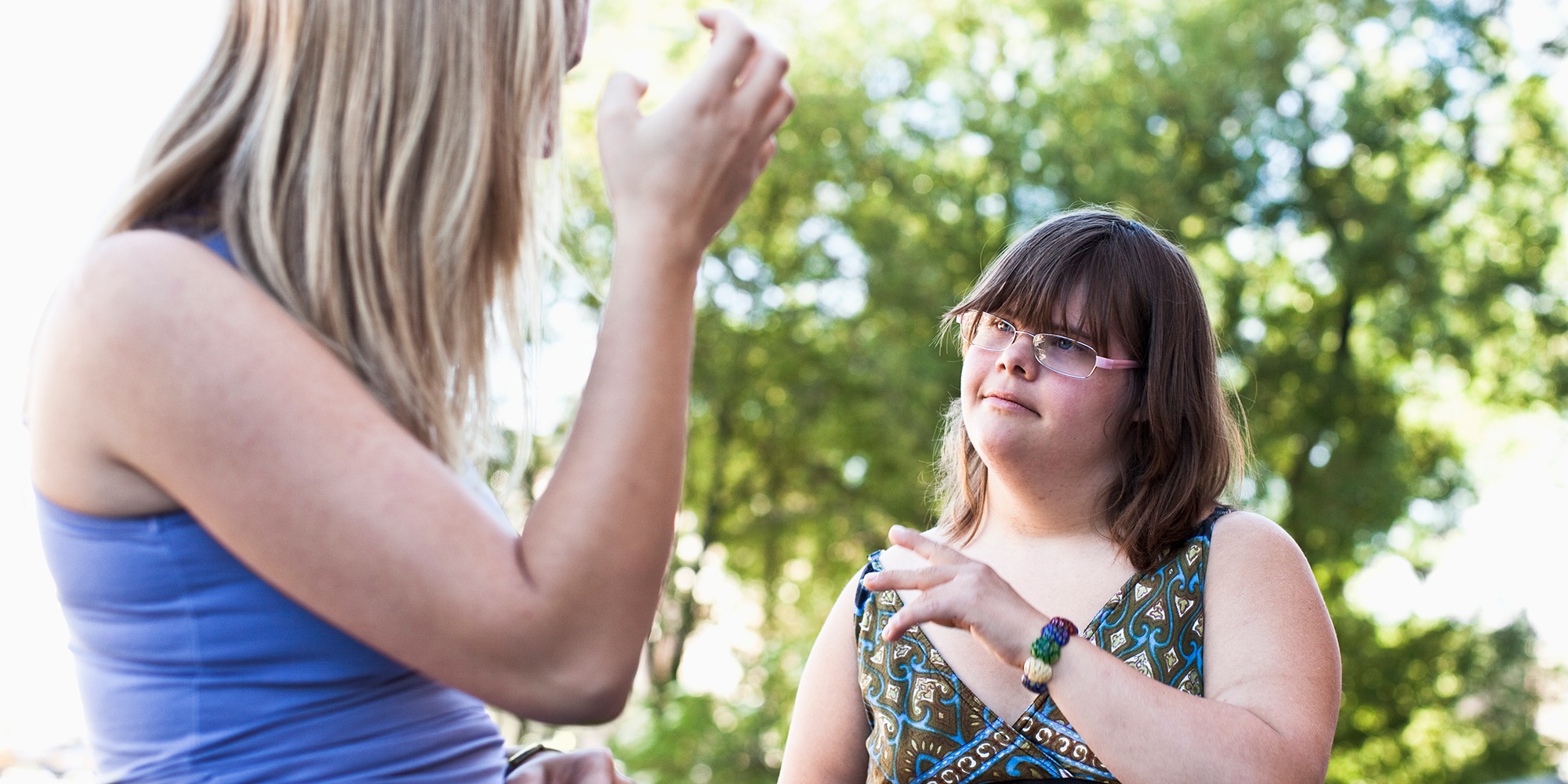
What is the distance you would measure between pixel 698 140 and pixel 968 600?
0.90 metres

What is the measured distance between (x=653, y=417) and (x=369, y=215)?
269 millimetres

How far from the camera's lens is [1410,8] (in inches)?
544

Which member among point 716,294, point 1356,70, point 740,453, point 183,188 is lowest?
point 183,188

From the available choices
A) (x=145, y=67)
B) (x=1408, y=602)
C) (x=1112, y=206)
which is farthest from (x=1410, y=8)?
(x=145, y=67)

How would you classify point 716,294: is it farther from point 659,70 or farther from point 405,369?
point 405,369

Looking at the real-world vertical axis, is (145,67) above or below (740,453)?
below

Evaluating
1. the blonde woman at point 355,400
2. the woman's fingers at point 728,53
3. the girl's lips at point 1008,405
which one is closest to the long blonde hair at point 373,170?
the blonde woman at point 355,400

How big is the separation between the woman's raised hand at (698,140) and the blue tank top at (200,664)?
11.9 inches

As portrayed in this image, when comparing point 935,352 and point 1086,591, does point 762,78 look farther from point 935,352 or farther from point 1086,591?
point 935,352

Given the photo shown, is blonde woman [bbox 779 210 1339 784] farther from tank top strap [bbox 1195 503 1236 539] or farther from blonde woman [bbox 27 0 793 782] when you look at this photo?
blonde woman [bbox 27 0 793 782]

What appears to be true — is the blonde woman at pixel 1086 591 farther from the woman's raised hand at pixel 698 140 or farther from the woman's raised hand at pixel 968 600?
the woman's raised hand at pixel 698 140

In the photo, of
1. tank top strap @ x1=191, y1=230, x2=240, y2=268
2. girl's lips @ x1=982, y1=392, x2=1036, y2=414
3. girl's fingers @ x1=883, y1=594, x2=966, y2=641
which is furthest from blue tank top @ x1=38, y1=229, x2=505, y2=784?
girl's lips @ x1=982, y1=392, x2=1036, y2=414

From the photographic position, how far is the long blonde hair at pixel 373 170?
0.91 meters

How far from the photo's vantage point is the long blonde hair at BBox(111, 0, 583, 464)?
91cm
